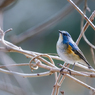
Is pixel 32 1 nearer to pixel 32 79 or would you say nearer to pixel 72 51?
pixel 32 79

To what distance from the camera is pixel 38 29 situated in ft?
6.12

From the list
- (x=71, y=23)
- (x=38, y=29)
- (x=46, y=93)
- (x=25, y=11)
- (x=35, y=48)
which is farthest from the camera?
(x=25, y=11)

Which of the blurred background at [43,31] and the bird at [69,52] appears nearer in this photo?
the bird at [69,52]

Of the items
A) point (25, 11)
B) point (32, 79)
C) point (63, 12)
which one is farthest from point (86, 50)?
point (63, 12)

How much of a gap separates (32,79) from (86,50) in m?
1.50

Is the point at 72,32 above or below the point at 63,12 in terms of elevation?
below

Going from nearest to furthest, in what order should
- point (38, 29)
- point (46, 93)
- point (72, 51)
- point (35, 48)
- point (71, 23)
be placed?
point (72, 51)
point (38, 29)
point (46, 93)
point (35, 48)
point (71, 23)

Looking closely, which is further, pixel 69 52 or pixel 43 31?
pixel 43 31

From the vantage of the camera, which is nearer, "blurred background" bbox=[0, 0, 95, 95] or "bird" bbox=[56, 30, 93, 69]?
"bird" bbox=[56, 30, 93, 69]

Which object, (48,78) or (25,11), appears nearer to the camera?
(48,78)

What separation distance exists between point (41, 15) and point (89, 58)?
185 centimetres

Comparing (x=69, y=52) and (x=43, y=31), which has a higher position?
(x=43, y=31)

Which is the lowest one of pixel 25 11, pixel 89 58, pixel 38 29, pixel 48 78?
pixel 89 58

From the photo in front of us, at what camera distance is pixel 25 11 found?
514 cm
